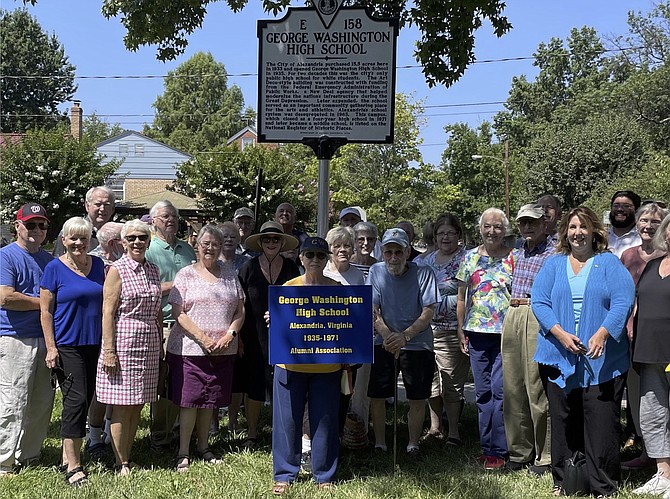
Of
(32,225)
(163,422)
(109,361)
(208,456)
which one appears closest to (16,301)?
(32,225)

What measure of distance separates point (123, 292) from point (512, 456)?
137 inches

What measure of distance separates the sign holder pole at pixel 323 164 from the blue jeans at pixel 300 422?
2264 millimetres

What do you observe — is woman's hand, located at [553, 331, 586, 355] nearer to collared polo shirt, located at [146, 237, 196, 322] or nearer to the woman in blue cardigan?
the woman in blue cardigan

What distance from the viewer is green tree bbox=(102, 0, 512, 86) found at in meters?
8.58

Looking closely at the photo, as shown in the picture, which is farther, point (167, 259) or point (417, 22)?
point (417, 22)

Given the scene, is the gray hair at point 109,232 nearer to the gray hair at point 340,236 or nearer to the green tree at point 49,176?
the gray hair at point 340,236

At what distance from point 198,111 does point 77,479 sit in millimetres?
77552

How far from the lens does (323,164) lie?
26.2 ft

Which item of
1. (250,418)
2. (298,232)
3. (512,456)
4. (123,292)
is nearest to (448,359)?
(512,456)

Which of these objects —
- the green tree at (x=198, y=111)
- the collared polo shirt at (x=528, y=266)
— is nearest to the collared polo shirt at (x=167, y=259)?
the collared polo shirt at (x=528, y=266)

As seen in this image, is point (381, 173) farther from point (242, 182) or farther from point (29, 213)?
point (29, 213)

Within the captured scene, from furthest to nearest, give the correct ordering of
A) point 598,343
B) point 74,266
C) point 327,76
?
1. point 327,76
2. point 74,266
3. point 598,343

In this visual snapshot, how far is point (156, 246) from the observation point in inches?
272

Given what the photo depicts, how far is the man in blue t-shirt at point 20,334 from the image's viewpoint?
5.93 m
